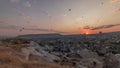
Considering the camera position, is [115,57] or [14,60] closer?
[14,60]

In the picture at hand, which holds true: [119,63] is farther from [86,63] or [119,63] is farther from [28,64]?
[28,64]

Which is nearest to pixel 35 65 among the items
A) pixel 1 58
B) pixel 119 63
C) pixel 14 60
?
pixel 14 60

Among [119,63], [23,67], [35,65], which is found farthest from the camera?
[119,63]

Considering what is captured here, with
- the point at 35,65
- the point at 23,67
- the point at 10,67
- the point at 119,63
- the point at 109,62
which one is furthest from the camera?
the point at 109,62

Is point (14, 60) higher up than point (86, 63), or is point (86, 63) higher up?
point (14, 60)

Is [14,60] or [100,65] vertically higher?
[14,60]

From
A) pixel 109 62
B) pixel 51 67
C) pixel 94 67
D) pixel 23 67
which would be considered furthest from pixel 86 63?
pixel 23 67

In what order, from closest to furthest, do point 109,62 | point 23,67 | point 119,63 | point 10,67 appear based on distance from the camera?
point 10,67 → point 23,67 → point 119,63 → point 109,62

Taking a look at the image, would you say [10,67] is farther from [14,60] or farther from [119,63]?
[119,63]

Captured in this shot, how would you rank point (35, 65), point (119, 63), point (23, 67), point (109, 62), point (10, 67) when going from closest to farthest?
point (10, 67)
point (23, 67)
point (35, 65)
point (119, 63)
point (109, 62)
